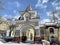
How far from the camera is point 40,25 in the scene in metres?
3.96

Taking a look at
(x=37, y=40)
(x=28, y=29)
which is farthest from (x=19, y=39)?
(x=37, y=40)

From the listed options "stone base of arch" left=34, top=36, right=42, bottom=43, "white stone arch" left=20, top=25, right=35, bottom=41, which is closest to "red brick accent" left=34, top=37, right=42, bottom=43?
"stone base of arch" left=34, top=36, right=42, bottom=43

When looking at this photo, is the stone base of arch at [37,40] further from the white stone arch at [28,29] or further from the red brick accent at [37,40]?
the white stone arch at [28,29]

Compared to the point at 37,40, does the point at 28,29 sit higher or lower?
higher

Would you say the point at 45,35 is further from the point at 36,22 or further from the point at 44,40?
the point at 36,22

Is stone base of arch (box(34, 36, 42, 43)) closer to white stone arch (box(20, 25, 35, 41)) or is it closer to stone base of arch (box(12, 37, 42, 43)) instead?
stone base of arch (box(12, 37, 42, 43))

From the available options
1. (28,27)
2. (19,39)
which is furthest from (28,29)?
(19,39)

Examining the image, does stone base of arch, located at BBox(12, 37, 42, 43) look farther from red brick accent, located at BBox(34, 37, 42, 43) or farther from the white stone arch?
the white stone arch

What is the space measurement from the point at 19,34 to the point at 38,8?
799 millimetres

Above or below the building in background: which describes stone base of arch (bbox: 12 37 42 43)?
below

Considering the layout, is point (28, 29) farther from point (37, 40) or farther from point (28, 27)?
point (37, 40)

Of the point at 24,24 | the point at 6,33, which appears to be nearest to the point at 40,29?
the point at 24,24

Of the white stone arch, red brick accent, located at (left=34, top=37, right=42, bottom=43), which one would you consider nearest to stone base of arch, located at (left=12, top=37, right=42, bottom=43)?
red brick accent, located at (left=34, top=37, right=42, bottom=43)

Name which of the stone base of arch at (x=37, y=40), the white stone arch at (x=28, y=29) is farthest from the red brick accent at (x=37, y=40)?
the white stone arch at (x=28, y=29)
